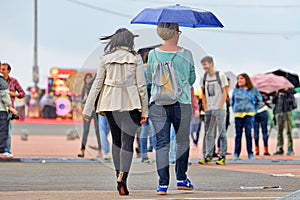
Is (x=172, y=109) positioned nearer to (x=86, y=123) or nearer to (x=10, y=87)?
(x=86, y=123)

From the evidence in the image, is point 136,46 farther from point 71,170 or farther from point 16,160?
point 16,160

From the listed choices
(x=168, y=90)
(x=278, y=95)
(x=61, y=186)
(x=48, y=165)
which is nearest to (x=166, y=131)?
(x=168, y=90)

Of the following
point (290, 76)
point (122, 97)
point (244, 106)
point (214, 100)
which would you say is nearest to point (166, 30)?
point (122, 97)

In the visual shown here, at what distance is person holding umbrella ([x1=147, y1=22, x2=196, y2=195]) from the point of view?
338 inches

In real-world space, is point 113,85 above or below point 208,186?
above

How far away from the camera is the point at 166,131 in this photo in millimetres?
8609

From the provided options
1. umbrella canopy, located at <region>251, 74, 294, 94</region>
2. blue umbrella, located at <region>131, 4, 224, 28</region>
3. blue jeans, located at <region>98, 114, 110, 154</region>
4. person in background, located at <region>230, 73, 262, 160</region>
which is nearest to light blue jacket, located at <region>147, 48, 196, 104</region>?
blue umbrella, located at <region>131, 4, 224, 28</region>

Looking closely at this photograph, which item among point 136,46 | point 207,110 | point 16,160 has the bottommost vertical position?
point 16,160

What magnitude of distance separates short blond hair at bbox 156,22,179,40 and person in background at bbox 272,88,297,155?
10.1m

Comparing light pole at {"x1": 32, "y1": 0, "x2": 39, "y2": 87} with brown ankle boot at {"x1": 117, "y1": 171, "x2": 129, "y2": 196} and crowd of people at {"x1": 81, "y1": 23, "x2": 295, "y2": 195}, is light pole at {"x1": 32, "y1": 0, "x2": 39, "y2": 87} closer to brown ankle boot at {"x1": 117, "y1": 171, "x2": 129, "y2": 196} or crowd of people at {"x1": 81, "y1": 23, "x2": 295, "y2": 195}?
crowd of people at {"x1": 81, "y1": 23, "x2": 295, "y2": 195}

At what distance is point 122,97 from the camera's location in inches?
335

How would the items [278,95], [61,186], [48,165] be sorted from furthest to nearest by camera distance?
1. [278,95]
2. [48,165]
3. [61,186]

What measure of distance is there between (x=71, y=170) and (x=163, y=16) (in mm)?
4218

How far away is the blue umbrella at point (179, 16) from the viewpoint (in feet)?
29.7
